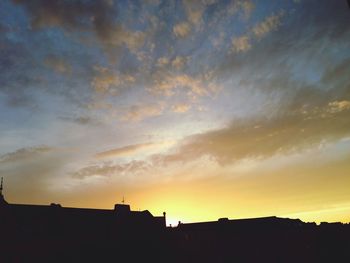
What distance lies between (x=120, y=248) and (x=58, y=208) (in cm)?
1025

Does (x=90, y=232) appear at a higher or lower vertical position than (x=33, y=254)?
higher

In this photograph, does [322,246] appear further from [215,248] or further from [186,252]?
[186,252]

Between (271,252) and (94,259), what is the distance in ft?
111

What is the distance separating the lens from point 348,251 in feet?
224

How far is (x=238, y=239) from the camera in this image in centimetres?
5938

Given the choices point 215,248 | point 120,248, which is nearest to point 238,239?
point 215,248

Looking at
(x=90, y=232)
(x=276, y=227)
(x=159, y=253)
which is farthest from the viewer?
(x=276, y=227)

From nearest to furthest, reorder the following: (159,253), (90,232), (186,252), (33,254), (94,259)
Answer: (33,254), (94,259), (90,232), (159,253), (186,252)

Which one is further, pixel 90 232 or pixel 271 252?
pixel 271 252

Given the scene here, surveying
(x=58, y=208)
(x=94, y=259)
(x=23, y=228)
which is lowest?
(x=94, y=259)

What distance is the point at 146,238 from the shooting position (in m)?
46.8

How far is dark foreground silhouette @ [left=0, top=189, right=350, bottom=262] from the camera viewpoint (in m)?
38.7

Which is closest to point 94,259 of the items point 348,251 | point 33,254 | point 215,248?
point 33,254

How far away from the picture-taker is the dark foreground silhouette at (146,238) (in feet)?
127
